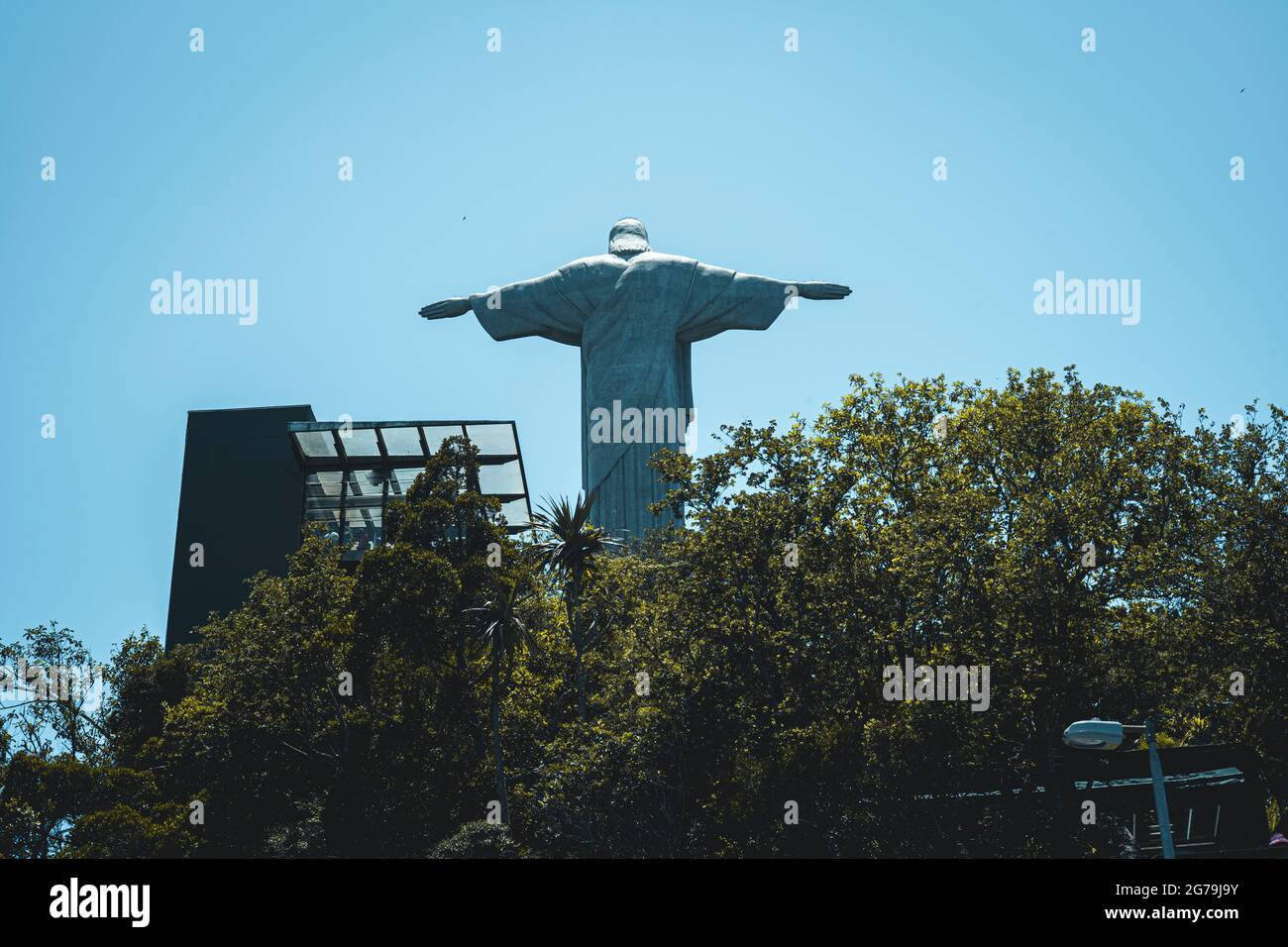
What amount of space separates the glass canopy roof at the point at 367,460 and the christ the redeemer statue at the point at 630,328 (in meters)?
3.48

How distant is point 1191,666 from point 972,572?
5.23 meters

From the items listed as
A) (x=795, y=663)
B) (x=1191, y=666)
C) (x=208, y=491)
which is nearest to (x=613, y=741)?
(x=795, y=663)

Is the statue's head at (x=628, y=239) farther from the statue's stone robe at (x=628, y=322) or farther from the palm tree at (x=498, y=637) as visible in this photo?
the palm tree at (x=498, y=637)

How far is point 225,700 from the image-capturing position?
3384 centimetres

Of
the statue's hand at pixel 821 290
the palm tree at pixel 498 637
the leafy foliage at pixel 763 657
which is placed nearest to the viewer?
the leafy foliage at pixel 763 657

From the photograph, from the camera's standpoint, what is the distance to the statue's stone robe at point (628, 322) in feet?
157

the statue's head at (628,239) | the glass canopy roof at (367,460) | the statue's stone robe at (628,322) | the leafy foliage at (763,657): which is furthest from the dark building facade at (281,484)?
the leafy foliage at (763,657)

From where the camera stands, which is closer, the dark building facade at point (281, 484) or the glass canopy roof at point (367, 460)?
the glass canopy roof at point (367, 460)

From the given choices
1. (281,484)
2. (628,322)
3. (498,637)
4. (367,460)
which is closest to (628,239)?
(628,322)

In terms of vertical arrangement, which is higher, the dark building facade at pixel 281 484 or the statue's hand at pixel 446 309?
→ the statue's hand at pixel 446 309

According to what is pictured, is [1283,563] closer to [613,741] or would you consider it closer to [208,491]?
[613,741]

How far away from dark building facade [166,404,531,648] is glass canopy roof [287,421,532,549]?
0.12ft

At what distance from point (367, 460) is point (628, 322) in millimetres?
10526

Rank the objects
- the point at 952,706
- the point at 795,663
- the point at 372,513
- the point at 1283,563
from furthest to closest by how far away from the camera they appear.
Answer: the point at 372,513
the point at 1283,563
the point at 795,663
the point at 952,706
